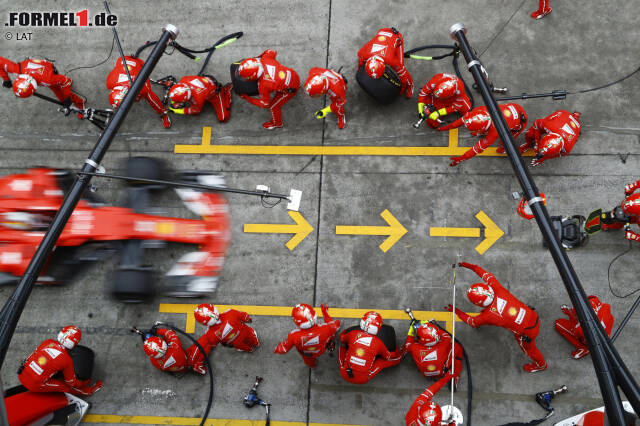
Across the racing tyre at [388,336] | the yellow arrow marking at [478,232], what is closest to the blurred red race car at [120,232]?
the racing tyre at [388,336]

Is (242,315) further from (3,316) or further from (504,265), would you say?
(504,265)

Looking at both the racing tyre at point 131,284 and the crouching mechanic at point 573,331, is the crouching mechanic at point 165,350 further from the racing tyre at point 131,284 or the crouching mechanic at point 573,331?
the crouching mechanic at point 573,331

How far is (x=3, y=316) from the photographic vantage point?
3.73m

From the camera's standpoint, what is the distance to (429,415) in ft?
17.9

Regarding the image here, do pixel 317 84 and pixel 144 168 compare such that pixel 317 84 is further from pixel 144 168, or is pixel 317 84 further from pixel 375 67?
pixel 144 168

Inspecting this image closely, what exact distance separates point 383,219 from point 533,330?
294cm

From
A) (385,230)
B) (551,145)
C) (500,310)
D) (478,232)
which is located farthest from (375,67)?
(500,310)

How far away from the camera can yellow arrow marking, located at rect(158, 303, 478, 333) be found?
7418mm

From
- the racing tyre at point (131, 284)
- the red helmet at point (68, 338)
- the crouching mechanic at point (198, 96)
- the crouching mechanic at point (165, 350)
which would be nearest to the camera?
the crouching mechanic at point (165, 350)

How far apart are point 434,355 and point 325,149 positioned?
408cm

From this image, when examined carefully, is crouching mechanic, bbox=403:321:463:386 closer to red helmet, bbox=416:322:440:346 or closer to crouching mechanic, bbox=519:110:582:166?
red helmet, bbox=416:322:440:346

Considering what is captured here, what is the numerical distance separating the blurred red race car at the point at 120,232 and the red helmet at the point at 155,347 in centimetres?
107

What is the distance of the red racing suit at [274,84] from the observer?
738 centimetres

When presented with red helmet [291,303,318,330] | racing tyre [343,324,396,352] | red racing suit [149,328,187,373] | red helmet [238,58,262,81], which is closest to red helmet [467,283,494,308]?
racing tyre [343,324,396,352]
